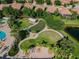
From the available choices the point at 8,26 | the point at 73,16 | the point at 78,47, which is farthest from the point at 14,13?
the point at 78,47

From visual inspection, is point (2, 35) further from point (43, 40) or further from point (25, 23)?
point (43, 40)

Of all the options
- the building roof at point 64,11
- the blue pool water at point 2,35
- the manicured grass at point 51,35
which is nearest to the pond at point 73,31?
the manicured grass at point 51,35

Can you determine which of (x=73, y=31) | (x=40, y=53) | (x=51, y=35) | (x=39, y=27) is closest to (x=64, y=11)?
(x=73, y=31)

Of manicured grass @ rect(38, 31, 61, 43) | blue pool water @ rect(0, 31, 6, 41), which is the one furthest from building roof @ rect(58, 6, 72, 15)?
blue pool water @ rect(0, 31, 6, 41)

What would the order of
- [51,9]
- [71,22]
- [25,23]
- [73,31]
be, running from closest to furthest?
[73,31], [25,23], [71,22], [51,9]

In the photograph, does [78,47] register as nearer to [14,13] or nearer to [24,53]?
[24,53]

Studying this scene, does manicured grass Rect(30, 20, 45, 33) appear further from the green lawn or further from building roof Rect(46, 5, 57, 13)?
the green lawn
